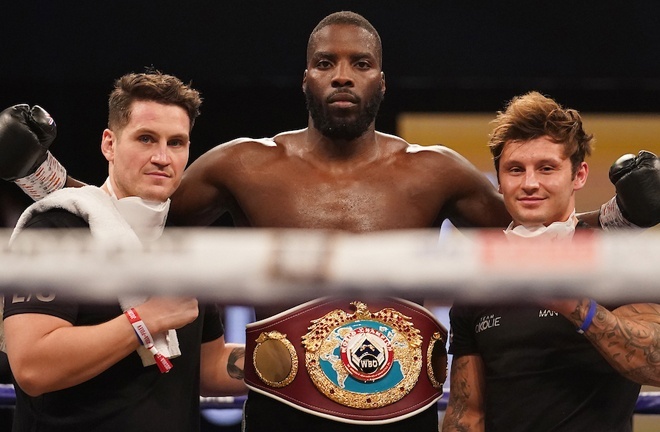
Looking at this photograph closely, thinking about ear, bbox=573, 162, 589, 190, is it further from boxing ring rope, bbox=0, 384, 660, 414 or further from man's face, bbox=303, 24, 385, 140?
boxing ring rope, bbox=0, 384, 660, 414

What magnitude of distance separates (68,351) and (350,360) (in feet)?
1.87

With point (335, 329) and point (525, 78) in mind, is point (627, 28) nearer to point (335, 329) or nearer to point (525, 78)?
point (525, 78)

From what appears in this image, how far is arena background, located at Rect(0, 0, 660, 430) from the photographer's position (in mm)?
3484

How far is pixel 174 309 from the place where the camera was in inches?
59.3

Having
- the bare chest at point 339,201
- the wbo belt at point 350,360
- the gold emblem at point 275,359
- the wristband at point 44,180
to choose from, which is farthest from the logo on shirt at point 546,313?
the wristband at point 44,180

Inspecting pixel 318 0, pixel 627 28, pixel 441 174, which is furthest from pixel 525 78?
pixel 441 174

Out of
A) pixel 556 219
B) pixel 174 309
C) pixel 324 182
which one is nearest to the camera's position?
pixel 174 309

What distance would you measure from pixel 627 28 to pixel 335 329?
224 centimetres

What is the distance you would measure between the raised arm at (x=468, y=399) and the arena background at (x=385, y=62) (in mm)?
1746

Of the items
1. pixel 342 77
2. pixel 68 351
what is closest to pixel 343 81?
pixel 342 77

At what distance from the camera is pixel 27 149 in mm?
1862

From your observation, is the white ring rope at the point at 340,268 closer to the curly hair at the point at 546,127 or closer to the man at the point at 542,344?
the man at the point at 542,344

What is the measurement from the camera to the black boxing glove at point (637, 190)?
1812mm

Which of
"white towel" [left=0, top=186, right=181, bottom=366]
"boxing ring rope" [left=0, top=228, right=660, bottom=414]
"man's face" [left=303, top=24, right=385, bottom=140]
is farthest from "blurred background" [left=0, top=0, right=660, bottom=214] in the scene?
"boxing ring rope" [left=0, top=228, right=660, bottom=414]
